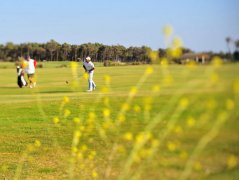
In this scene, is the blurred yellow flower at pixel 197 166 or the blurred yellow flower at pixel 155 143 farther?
the blurred yellow flower at pixel 155 143

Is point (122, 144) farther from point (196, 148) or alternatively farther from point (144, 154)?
point (196, 148)

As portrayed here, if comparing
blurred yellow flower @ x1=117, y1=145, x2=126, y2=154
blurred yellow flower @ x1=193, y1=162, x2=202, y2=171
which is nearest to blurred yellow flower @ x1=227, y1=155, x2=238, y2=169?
blurred yellow flower @ x1=193, y1=162, x2=202, y2=171

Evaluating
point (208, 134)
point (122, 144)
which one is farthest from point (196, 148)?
point (122, 144)

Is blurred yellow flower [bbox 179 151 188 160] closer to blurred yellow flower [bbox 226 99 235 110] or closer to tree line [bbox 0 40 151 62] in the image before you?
blurred yellow flower [bbox 226 99 235 110]

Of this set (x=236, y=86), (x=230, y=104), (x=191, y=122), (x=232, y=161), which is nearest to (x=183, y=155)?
(x=191, y=122)

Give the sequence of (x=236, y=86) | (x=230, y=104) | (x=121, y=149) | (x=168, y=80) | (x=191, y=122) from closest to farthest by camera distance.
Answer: (x=236, y=86)
(x=230, y=104)
(x=191, y=122)
(x=168, y=80)
(x=121, y=149)

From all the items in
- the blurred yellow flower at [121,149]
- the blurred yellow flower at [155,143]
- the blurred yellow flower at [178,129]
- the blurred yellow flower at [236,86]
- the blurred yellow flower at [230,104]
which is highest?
the blurred yellow flower at [236,86]

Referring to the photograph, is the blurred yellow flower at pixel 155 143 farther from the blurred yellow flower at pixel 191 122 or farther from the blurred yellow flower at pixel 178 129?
the blurred yellow flower at pixel 191 122

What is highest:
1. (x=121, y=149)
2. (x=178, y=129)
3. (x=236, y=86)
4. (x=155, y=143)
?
(x=236, y=86)

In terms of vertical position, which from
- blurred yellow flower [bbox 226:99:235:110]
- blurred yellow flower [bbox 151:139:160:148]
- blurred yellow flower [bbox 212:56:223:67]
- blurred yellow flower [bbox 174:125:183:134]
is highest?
blurred yellow flower [bbox 212:56:223:67]

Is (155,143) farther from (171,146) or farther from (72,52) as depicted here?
(72,52)

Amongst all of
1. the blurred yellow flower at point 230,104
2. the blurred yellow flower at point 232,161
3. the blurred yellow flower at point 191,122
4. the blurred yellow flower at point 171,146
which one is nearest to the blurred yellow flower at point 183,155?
the blurred yellow flower at point 171,146

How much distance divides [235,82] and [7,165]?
25.3 feet

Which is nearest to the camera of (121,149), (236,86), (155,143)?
(236,86)
